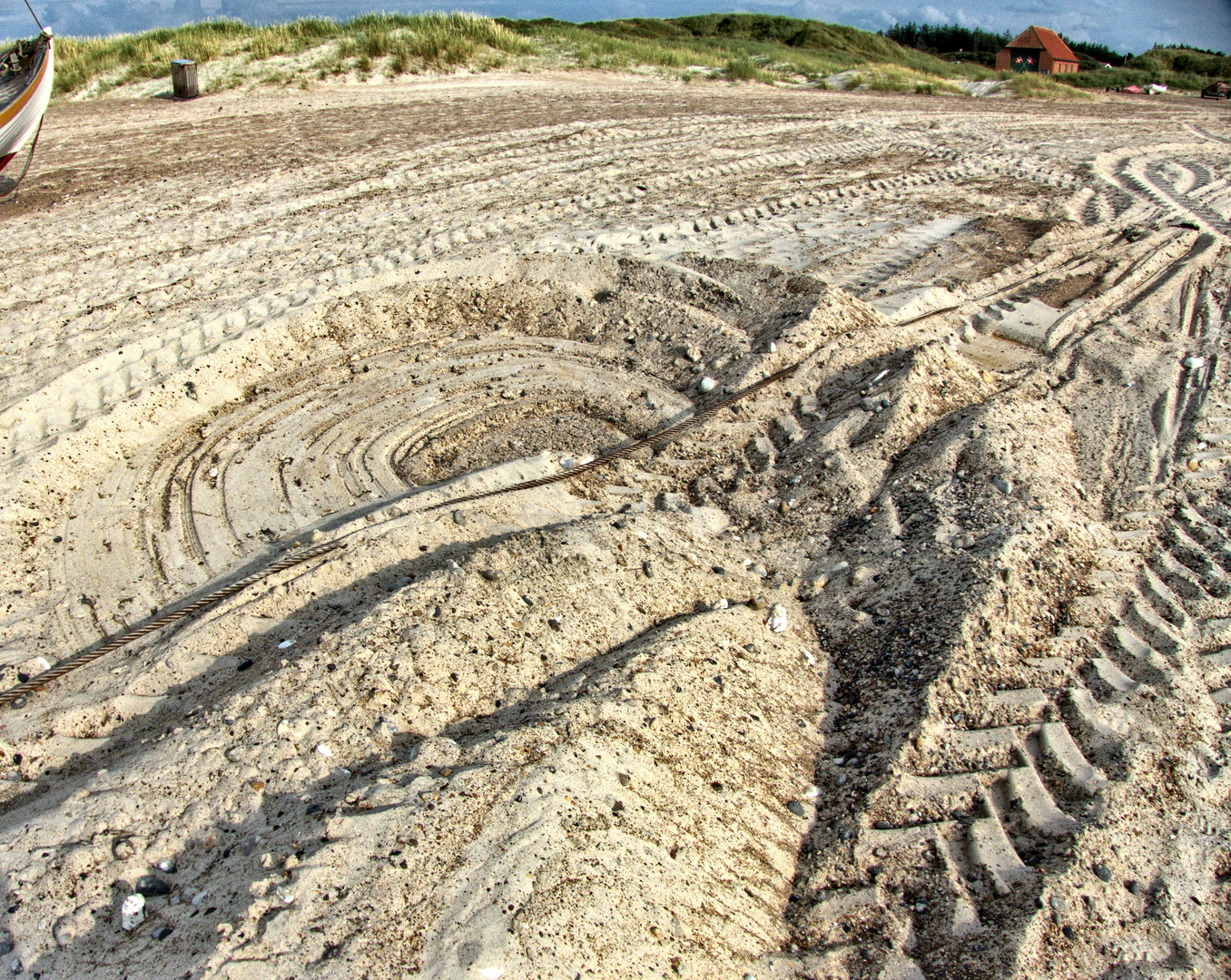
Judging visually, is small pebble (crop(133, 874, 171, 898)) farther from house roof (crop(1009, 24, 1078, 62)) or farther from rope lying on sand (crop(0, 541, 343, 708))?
house roof (crop(1009, 24, 1078, 62))

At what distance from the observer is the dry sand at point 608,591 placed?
2.66m

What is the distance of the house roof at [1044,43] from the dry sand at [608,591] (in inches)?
1471

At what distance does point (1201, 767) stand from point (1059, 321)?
4513 millimetres

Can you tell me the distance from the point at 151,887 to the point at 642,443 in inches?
142

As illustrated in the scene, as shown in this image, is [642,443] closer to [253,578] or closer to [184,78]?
[253,578]

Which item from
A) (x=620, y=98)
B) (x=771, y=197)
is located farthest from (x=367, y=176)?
(x=620, y=98)

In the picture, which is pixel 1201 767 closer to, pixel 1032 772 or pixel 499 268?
pixel 1032 772

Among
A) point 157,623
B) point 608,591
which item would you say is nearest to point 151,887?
point 157,623

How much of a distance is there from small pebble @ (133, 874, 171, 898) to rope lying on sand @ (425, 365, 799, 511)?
221 centimetres

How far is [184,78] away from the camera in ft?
41.5

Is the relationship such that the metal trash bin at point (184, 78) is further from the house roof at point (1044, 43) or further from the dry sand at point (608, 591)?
the house roof at point (1044, 43)

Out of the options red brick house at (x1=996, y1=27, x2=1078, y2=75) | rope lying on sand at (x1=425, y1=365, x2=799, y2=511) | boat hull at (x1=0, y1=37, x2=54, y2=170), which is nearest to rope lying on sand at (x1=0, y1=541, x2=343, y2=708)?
rope lying on sand at (x1=425, y1=365, x2=799, y2=511)

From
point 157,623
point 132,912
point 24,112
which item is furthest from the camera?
point 24,112

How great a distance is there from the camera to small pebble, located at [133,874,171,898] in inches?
102
